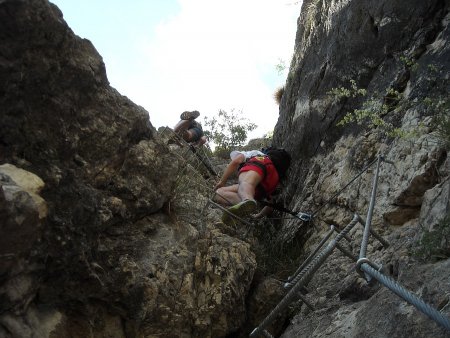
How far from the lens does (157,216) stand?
15.9 ft

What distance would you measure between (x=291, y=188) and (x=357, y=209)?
Answer: 2.39 m

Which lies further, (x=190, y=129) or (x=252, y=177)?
(x=190, y=129)

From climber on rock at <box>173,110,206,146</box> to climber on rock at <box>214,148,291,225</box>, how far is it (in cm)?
262

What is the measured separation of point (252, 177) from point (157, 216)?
8.01 ft

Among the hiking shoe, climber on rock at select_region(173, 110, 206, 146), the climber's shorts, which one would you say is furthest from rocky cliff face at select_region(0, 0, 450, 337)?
the hiking shoe

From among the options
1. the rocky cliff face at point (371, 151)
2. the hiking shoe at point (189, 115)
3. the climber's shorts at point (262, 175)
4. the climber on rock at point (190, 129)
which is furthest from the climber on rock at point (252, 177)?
the hiking shoe at point (189, 115)

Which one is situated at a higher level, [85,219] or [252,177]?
[252,177]

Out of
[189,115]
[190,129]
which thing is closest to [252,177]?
[190,129]

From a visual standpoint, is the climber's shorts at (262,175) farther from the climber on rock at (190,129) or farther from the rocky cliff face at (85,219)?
the climber on rock at (190,129)

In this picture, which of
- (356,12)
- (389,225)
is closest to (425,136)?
(389,225)

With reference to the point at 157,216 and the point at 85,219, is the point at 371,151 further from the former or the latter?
the point at 85,219

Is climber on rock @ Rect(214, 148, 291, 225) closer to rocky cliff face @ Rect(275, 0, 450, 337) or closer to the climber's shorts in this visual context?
the climber's shorts

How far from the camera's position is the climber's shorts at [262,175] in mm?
7184

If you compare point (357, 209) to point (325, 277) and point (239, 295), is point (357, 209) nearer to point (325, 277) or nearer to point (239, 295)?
point (325, 277)
